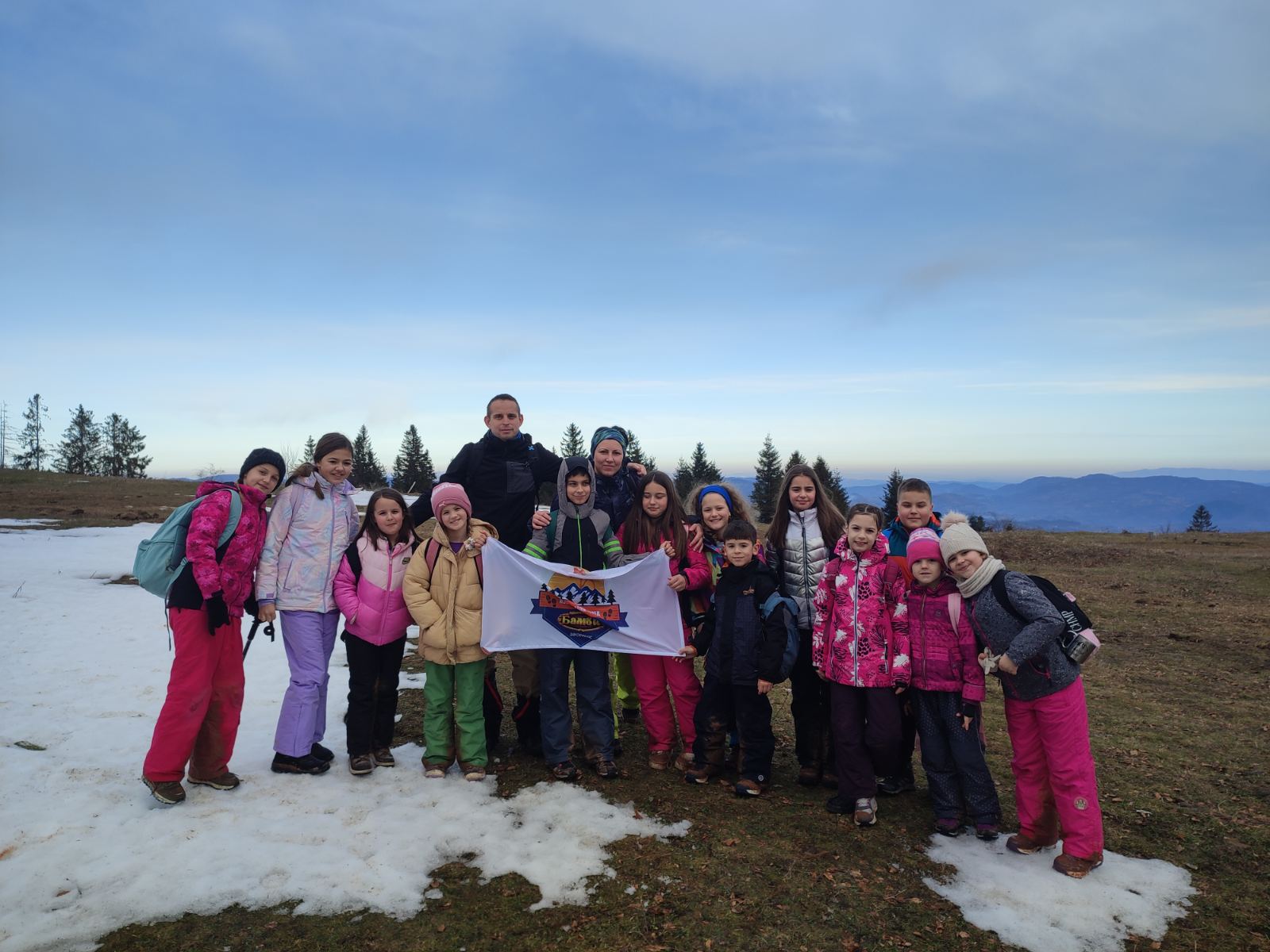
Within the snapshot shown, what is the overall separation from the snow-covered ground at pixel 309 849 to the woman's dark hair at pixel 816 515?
260 cm

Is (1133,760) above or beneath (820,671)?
beneath

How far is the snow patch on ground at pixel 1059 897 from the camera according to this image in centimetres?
405

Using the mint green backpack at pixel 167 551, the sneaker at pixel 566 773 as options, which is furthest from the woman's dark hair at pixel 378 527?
the sneaker at pixel 566 773

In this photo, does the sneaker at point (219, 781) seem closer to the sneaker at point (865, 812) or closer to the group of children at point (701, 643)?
the group of children at point (701, 643)

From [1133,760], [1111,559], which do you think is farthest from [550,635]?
[1111,559]

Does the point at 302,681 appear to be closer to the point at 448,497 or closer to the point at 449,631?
the point at 449,631

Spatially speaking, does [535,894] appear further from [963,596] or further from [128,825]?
[963,596]

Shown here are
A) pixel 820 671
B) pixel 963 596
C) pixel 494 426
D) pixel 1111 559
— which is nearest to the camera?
pixel 963 596

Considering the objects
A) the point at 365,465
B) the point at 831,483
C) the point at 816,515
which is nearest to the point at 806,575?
the point at 816,515

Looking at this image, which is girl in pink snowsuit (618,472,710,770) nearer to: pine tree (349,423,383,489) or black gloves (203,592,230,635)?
black gloves (203,592,230,635)

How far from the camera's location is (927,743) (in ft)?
17.7

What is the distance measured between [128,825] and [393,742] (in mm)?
2331

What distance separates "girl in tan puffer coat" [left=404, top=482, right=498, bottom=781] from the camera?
19.7 feet

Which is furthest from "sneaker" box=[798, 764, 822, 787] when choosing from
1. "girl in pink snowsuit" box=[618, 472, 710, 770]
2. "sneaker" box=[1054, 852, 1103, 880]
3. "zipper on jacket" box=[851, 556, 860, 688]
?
"sneaker" box=[1054, 852, 1103, 880]
